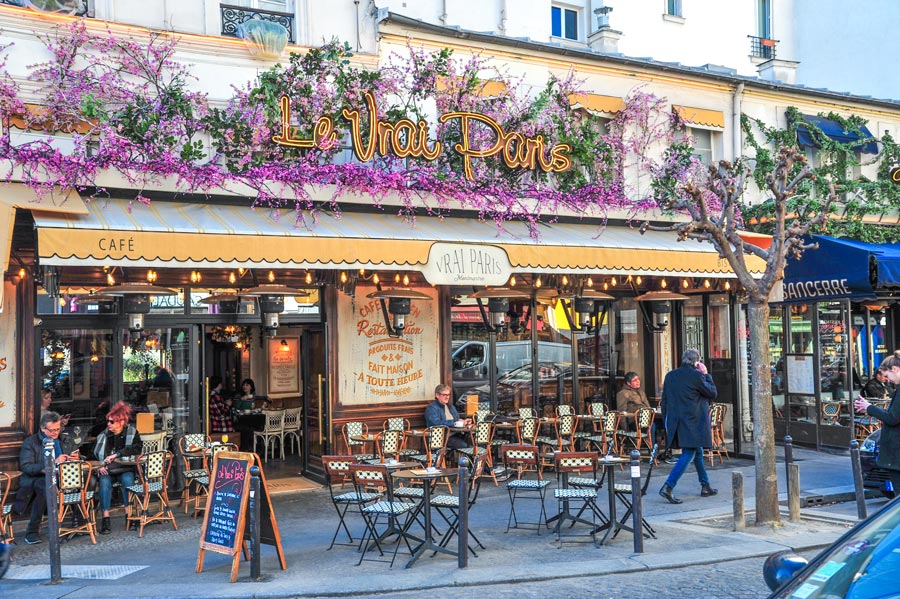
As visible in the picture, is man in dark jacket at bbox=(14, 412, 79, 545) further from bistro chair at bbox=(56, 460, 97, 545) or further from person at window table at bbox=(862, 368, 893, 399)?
person at window table at bbox=(862, 368, 893, 399)

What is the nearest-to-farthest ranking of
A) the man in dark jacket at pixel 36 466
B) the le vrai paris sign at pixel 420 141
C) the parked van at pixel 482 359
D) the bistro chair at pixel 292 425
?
the man in dark jacket at pixel 36 466 < the le vrai paris sign at pixel 420 141 < the parked van at pixel 482 359 < the bistro chair at pixel 292 425

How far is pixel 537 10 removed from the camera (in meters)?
15.7

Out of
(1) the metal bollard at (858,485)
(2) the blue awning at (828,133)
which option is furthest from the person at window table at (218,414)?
(2) the blue awning at (828,133)

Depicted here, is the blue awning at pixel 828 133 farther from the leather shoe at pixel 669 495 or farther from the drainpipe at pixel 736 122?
the leather shoe at pixel 669 495

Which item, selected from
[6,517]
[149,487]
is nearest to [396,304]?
[149,487]

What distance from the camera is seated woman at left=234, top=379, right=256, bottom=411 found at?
1539 cm

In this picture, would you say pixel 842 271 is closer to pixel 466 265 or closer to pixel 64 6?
pixel 466 265

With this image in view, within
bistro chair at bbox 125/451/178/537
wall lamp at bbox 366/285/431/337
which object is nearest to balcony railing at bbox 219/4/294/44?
A: wall lamp at bbox 366/285/431/337

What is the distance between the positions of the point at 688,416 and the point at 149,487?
6.53 metres

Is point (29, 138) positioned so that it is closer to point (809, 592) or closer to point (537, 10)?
point (537, 10)

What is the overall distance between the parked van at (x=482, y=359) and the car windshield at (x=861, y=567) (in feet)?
33.7

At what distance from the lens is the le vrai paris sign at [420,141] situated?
440 inches

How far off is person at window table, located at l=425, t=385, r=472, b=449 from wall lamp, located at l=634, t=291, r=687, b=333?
4.05 meters

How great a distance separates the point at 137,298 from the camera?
10.7m
